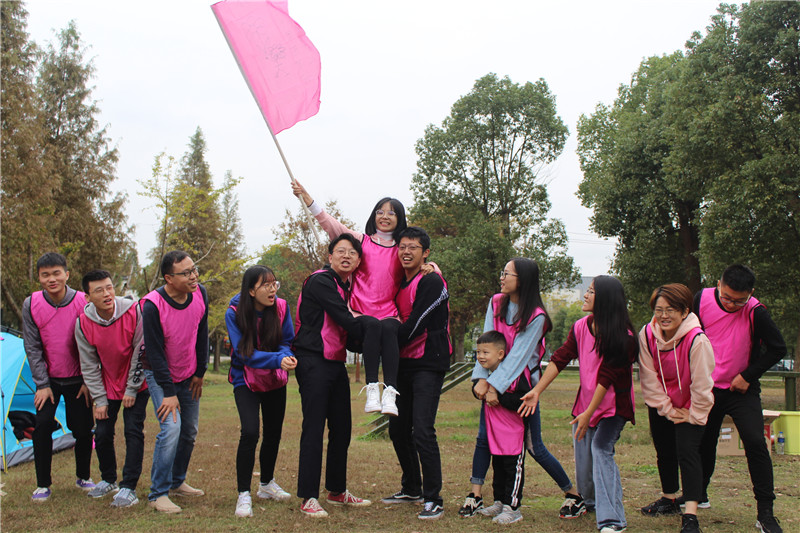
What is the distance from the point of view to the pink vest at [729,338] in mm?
A: 4988

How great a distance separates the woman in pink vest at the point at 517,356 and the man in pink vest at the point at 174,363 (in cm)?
235

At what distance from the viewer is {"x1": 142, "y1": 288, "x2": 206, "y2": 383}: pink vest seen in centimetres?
512

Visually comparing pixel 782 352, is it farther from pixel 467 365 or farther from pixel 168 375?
pixel 467 365

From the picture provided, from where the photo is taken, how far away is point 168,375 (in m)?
4.99

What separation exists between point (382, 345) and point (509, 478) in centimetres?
138

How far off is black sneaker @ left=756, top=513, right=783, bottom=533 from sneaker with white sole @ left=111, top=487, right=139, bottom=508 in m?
4.71

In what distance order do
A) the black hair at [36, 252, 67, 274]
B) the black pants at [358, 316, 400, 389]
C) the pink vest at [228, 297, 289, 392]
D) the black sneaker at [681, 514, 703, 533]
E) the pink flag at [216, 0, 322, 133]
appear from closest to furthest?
1. the black sneaker at [681, 514, 703, 533]
2. the black pants at [358, 316, 400, 389]
3. the pink vest at [228, 297, 289, 392]
4. the black hair at [36, 252, 67, 274]
5. the pink flag at [216, 0, 322, 133]

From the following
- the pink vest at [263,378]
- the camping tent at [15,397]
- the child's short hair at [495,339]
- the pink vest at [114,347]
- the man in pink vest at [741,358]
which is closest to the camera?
the man in pink vest at [741,358]

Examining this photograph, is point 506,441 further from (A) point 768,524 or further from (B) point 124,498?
(B) point 124,498

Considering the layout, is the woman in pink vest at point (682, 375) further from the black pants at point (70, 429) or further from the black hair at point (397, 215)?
the black pants at point (70, 429)

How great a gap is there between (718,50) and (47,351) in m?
15.6

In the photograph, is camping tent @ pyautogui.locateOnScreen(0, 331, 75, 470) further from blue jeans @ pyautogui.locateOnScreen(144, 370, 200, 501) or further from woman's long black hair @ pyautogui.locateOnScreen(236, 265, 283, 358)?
woman's long black hair @ pyautogui.locateOnScreen(236, 265, 283, 358)

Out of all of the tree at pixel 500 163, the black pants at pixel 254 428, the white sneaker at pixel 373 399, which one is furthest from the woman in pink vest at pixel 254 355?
the tree at pixel 500 163

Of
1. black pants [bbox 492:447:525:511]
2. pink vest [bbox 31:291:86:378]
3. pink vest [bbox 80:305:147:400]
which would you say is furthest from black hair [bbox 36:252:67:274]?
black pants [bbox 492:447:525:511]
